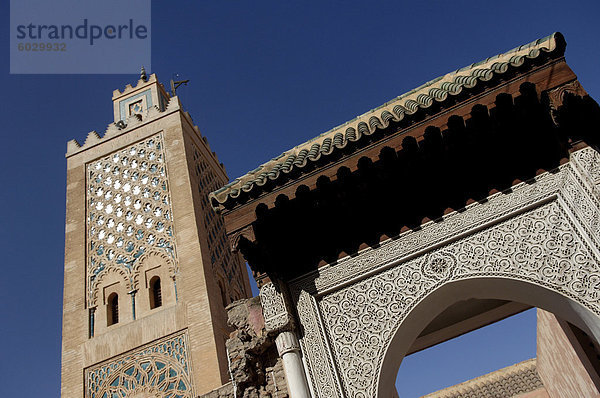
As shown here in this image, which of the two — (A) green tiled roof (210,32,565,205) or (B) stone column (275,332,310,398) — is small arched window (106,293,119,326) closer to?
(A) green tiled roof (210,32,565,205)

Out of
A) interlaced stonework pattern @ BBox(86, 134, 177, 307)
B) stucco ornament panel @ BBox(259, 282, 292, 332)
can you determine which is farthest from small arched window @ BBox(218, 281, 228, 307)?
stucco ornament panel @ BBox(259, 282, 292, 332)

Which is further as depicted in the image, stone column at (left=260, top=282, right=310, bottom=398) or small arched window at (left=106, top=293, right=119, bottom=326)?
small arched window at (left=106, top=293, right=119, bottom=326)

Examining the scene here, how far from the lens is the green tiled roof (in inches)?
144

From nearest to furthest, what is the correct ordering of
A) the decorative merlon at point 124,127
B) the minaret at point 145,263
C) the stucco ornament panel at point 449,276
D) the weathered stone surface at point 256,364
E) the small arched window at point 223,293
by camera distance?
the stucco ornament panel at point 449,276, the weathered stone surface at point 256,364, the minaret at point 145,263, the small arched window at point 223,293, the decorative merlon at point 124,127

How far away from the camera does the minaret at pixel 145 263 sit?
25.7 feet

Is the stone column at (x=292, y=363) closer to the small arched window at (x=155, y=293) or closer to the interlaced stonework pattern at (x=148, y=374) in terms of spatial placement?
the interlaced stonework pattern at (x=148, y=374)

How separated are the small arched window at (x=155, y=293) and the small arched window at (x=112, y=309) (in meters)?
0.62

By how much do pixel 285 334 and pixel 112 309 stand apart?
19.3 feet

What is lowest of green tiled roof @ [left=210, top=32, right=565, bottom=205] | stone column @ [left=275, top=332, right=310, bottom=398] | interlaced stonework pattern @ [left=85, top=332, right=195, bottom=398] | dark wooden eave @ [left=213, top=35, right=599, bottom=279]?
stone column @ [left=275, top=332, right=310, bottom=398]

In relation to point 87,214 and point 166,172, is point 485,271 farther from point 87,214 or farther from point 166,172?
point 87,214

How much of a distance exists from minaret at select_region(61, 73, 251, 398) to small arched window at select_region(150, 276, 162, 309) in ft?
0.07

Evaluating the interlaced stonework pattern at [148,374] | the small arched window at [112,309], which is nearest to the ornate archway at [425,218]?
the interlaced stonework pattern at [148,374]

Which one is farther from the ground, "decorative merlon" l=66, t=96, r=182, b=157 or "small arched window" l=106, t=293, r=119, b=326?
"decorative merlon" l=66, t=96, r=182, b=157

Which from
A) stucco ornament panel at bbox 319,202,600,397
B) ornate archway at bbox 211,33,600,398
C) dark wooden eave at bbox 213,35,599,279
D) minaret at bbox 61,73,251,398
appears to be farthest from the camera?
minaret at bbox 61,73,251,398
